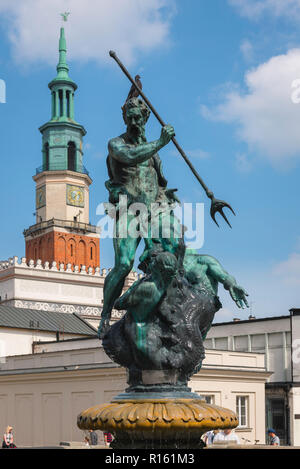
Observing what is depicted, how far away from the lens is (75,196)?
92.3 metres

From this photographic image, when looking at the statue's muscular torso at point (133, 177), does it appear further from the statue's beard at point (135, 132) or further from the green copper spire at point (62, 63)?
the green copper spire at point (62, 63)

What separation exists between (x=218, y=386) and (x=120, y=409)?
107ft

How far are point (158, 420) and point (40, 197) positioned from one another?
277 ft

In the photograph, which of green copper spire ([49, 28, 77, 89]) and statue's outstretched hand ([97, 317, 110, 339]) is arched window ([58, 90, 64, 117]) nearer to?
green copper spire ([49, 28, 77, 89])

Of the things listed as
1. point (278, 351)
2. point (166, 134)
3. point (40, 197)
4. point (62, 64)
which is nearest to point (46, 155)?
point (40, 197)

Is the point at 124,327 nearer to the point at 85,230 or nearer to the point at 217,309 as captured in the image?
the point at 217,309

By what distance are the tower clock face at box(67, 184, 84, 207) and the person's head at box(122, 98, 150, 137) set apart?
8074 cm

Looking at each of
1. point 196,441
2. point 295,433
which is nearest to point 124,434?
point 196,441

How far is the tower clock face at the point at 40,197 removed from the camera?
91.6m

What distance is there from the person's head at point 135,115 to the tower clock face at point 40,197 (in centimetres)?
8111

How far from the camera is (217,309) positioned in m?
10.8

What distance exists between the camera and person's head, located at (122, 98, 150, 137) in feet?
36.0

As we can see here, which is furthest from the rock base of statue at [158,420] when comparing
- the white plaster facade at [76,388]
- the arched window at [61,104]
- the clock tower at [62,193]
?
the arched window at [61,104]

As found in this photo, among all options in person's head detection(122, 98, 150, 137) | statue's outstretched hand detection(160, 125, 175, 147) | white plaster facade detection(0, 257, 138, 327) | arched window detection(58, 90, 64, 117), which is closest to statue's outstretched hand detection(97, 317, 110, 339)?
statue's outstretched hand detection(160, 125, 175, 147)
